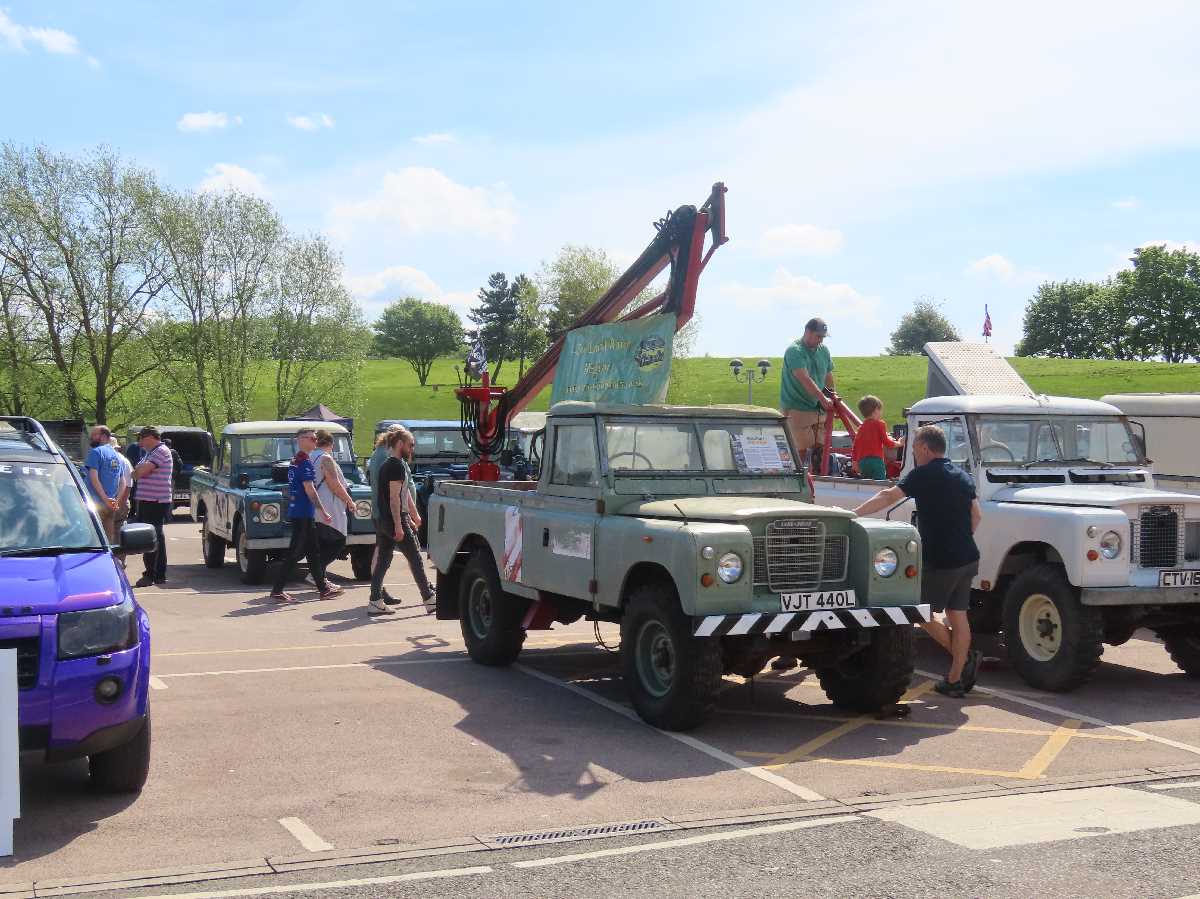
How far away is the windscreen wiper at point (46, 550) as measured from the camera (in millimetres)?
6474

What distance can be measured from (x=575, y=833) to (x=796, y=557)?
2.77 metres

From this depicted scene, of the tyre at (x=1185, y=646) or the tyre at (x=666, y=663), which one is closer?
the tyre at (x=666, y=663)

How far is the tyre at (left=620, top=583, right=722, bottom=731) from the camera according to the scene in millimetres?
7711

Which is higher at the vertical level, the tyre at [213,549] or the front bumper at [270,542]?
the front bumper at [270,542]

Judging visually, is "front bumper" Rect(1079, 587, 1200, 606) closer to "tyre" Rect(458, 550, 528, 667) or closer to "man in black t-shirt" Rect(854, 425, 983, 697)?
"man in black t-shirt" Rect(854, 425, 983, 697)

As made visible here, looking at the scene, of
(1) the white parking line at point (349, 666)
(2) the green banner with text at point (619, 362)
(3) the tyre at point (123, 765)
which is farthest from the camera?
(2) the green banner with text at point (619, 362)

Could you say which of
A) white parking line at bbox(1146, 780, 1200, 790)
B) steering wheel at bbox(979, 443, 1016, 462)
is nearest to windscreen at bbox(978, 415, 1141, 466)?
steering wheel at bbox(979, 443, 1016, 462)

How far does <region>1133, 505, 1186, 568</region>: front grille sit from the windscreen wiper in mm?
6991

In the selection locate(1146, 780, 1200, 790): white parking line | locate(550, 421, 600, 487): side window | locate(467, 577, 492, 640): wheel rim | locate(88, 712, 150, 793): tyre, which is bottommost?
locate(1146, 780, 1200, 790): white parking line

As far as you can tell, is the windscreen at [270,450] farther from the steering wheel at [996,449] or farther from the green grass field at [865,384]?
the green grass field at [865,384]

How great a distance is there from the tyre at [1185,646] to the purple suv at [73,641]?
773cm

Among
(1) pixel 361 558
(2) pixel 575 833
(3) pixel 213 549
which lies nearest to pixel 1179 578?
(2) pixel 575 833

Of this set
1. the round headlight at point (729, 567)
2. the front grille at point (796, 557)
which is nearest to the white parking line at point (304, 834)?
the round headlight at point (729, 567)

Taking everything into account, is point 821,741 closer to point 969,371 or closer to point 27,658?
point 27,658
